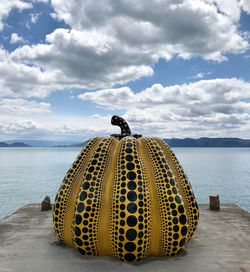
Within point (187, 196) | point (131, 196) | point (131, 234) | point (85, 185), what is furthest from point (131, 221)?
point (187, 196)

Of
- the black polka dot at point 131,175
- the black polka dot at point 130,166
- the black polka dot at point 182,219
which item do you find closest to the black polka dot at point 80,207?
the black polka dot at point 131,175

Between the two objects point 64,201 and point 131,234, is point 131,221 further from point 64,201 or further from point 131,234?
point 64,201

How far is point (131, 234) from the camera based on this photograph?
25.1 ft

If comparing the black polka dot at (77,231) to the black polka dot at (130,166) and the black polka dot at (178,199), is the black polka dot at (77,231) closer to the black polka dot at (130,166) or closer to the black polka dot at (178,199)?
the black polka dot at (130,166)

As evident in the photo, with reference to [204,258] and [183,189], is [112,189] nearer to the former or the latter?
[183,189]

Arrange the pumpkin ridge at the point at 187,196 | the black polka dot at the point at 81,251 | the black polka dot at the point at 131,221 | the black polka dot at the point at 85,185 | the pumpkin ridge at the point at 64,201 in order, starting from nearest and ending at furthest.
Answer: the black polka dot at the point at 131,221 → the black polka dot at the point at 85,185 → the black polka dot at the point at 81,251 → the pumpkin ridge at the point at 64,201 → the pumpkin ridge at the point at 187,196

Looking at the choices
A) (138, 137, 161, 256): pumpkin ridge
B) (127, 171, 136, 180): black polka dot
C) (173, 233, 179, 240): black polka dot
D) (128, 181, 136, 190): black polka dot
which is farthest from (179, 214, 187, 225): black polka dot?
(127, 171, 136, 180): black polka dot

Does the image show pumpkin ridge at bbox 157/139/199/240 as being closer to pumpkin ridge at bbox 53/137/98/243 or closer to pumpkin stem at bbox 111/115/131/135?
pumpkin stem at bbox 111/115/131/135

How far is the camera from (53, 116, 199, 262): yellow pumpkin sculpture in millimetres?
7754

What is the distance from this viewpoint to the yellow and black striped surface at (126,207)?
7750mm

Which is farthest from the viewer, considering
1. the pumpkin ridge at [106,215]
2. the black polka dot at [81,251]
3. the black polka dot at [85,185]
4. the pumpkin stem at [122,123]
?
the pumpkin stem at [122,123]

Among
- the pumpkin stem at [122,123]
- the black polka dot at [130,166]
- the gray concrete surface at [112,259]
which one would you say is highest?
the pumpkin stem at [122,123]

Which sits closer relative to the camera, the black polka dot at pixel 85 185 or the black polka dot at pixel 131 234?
the black polka dot at pixel 131 234

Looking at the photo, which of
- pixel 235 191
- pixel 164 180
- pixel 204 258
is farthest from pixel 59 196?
pixel 235 191
